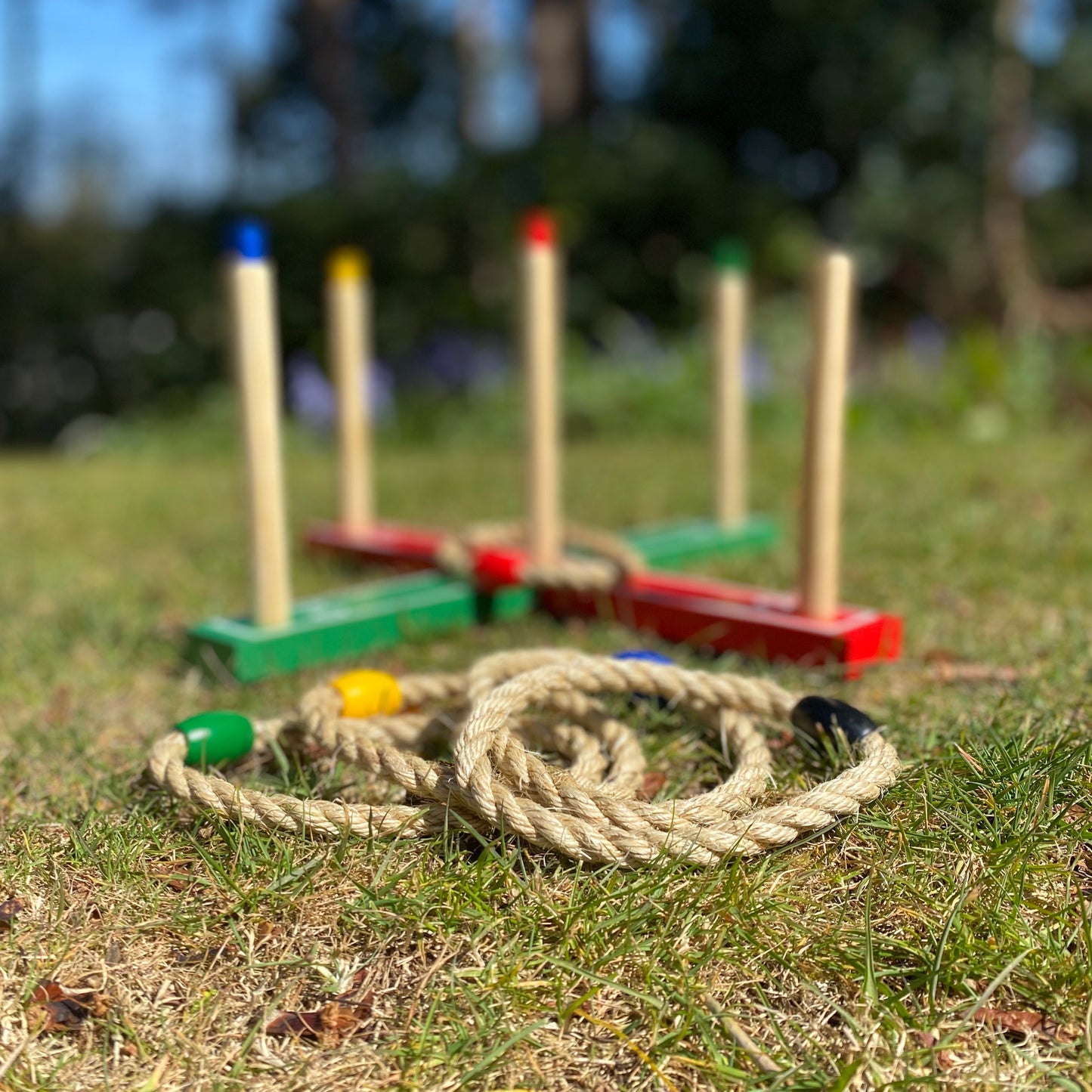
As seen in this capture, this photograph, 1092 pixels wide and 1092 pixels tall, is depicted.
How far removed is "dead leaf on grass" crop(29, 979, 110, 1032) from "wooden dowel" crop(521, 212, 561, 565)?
1.94 m

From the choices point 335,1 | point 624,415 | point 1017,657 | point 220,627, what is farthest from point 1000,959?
point 335,1

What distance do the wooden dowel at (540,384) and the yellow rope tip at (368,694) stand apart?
3.43 feet

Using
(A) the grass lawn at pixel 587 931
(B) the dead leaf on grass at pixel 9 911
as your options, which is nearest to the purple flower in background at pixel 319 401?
(A) the grass lawn at pixel 587 931

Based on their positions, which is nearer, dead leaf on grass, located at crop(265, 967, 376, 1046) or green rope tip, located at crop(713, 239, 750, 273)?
dead leaf on grass, located at crop(265, 967, 376, 1046)

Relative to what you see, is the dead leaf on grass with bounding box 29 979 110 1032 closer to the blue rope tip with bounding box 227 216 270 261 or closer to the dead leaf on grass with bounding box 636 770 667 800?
the dead leaf on grass with bounding box 636 770 667 800

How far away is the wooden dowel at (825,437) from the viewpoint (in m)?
2.65

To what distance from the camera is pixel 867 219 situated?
1134 cm

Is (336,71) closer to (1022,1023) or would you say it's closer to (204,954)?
(204,954)

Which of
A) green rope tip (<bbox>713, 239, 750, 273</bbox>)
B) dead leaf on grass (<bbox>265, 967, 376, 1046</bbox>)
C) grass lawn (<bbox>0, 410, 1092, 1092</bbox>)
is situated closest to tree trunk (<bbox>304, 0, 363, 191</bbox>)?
green rope tip (<bbox>713, 239, 750, 273</bbox>)

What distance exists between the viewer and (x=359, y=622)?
9.63 feet

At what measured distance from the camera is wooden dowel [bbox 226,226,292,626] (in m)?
2.77

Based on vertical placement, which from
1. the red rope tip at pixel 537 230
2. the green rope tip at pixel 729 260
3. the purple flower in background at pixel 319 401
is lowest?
the purple flower in background at pixel 319 401

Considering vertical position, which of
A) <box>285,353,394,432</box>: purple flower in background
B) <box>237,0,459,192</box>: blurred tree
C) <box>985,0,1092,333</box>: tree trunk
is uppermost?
<box>237,0,459,192</box>: blurred tree

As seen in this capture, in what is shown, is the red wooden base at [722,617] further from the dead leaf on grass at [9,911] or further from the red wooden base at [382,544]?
the dead leaf on grass at [9,911]
